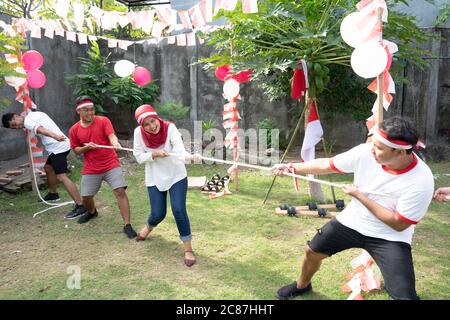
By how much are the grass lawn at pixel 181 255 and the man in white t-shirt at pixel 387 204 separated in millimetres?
812

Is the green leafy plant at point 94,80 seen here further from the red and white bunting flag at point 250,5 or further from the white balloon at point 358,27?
the white balloon at point 358,27

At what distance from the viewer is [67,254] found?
418 centimetres

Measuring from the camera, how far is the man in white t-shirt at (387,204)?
235cm

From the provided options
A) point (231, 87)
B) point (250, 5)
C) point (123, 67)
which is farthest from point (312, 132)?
point (123, 67)

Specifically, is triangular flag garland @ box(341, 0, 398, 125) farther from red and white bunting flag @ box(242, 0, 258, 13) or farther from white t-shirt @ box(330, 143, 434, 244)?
red and white bunting flag @ box(242, 0, 258, 13)

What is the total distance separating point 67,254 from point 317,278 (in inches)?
104

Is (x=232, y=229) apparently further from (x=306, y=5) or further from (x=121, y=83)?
(x=121, y=83)

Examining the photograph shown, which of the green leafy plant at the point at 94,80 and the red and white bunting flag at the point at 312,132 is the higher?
the green leafy plant at the point at 94,80

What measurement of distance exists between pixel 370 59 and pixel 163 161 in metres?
2.10

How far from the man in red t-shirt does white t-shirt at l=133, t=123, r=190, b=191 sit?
82 cm

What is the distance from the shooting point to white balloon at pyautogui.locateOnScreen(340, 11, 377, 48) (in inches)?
118

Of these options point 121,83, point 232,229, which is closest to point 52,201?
point 232,229

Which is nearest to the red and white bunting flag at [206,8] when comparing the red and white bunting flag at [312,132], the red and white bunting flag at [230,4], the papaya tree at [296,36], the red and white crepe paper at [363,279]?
the papaya tree at [296,36]

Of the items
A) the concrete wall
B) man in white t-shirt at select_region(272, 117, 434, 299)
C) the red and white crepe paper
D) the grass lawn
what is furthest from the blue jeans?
the concrete wall
